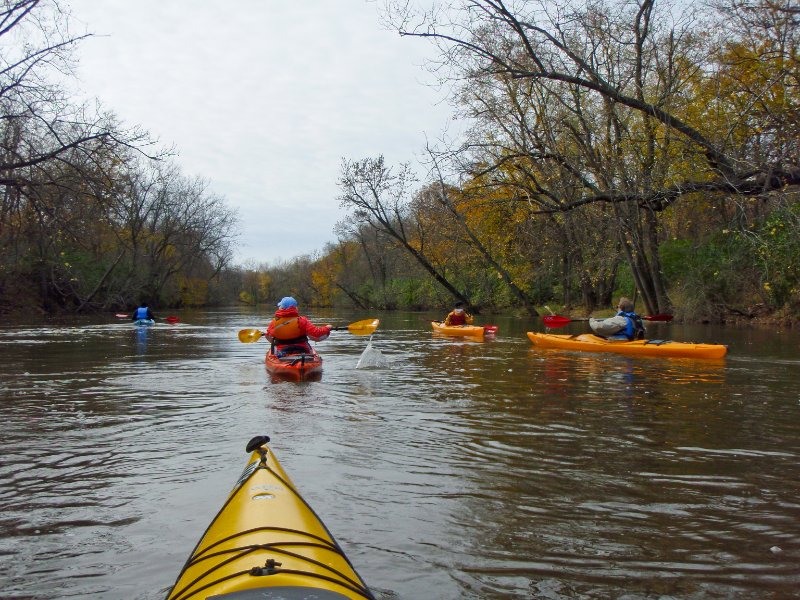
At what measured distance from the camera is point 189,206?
52.0m

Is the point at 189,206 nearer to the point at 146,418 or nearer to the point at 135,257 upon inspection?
the point at 135,257

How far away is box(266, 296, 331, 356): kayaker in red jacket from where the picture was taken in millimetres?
10977

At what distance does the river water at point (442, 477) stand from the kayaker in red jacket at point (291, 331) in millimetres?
893

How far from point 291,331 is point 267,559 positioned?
8.83 metres

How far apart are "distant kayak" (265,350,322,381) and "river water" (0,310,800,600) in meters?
0.44

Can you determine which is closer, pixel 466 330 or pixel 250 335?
pixel 250 335

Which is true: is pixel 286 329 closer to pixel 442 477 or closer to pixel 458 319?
pixel 442 477

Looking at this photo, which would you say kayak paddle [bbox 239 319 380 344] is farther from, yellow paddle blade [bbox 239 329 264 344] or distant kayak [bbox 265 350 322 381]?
distant kayak [bbox 265 350 322 381]

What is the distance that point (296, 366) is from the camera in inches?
429

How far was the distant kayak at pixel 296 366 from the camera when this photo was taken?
1082 centimetres

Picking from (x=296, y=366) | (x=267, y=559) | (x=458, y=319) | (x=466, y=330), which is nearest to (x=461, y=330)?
(x=466, y=330)

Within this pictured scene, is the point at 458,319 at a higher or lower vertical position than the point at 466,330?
higher

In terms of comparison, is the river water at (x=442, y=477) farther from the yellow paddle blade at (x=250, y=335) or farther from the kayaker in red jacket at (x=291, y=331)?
the yellow paddle blade at (x=250, y=335)

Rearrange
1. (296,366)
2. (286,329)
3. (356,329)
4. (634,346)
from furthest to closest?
(634,346), (356,329), (286,329), (296,366)
